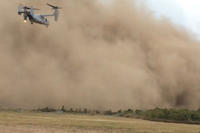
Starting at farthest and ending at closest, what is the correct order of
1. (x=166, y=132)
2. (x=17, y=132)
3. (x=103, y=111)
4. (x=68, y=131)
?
1. (x=103, y=111)
2. (x=166, y=132)
3. (x=68, y=131)
4. (x=17, y=132)

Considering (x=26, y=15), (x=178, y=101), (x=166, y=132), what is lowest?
(x=166, y=132)

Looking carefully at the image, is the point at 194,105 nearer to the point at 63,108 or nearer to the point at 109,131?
the point at 63,108

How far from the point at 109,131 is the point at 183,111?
54.0 feet

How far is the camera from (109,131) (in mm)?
17703

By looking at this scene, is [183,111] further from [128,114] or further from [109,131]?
[109,131]

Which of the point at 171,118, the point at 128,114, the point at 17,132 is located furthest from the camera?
the point at 128,114

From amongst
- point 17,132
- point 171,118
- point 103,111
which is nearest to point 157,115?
point 171,118

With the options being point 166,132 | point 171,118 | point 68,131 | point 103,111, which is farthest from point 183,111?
point 68,131

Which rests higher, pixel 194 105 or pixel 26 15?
pixel 26 15

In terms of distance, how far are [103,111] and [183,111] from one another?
12092 mm

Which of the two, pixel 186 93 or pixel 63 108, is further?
pixel 186 93

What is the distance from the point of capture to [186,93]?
50.9 m

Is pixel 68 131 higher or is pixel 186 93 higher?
pixel 186 93

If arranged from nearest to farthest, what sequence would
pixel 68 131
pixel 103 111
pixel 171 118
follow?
pixel 68 131, pixel 171 118, pixel 103 111
